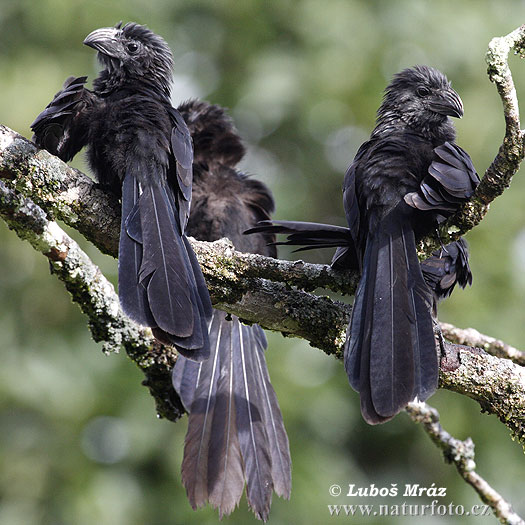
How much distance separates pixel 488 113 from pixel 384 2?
7.47 feet

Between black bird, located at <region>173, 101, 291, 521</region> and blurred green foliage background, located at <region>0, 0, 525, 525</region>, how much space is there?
113 inches

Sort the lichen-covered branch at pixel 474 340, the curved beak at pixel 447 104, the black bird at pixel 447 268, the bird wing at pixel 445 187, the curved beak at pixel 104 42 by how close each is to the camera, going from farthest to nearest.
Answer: the lichen-covered branch at pixel 474 340
the black bird at pixel 447 268
the curved beak at pixel 104 42
the curved beak at pixel 447 104
the bird wing at pixel 445 187

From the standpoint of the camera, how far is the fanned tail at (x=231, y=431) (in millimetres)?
3822

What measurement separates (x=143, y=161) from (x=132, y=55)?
3.02 ft

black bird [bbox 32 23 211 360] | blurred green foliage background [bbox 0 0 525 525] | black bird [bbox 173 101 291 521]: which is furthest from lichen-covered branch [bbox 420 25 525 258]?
blurred green foliage background [bbox 0 0 525 525]

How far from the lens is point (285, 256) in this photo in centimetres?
899

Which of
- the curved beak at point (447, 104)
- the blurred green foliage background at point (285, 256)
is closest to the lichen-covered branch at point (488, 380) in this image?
the curved beak at point (447, 104)

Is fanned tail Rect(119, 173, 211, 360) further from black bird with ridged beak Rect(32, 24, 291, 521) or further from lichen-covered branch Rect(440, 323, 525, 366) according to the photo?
lichen-covered branch Rect(440, 323, 525, 366)

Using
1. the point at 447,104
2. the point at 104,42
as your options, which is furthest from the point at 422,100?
the point at 104,42

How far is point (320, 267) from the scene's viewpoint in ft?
11.2

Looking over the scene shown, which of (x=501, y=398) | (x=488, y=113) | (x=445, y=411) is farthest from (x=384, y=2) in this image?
(x=501, y=398)

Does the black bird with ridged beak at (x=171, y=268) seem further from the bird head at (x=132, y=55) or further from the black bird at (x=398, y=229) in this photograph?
the black bird at (x=398, y=229)

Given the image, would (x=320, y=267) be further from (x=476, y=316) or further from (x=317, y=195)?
(x=317, y=195)

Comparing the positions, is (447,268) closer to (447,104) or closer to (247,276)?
(447,104)
